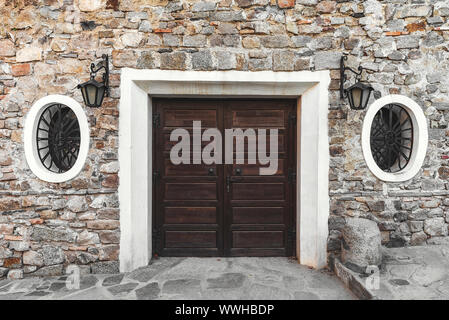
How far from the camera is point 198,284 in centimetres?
275

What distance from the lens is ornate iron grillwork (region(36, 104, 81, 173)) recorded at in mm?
3068

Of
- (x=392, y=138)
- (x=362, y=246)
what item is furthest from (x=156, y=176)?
(x=392, y=138)

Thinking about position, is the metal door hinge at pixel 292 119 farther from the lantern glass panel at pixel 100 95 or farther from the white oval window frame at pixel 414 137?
the lantern glass panel at pixel 100 95

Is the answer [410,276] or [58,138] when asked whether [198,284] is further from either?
[58,138]

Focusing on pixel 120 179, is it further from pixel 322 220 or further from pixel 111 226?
pixel 322 220

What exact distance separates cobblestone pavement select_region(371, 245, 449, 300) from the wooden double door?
1134 millimetres

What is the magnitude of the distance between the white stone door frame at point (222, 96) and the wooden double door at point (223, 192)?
148mm

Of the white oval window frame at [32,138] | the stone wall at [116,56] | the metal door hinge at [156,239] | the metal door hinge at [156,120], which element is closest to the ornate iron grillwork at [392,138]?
the stone wall at [116,56]

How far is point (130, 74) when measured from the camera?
2.96m

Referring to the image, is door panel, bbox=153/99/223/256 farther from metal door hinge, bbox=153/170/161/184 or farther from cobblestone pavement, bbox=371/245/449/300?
cobblestone pavement, bbox=371/245/449/300

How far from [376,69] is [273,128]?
54.5 inches

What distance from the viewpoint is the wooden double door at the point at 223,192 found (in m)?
3.31

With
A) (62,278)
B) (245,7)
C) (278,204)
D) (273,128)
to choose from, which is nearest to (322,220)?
(278,204)

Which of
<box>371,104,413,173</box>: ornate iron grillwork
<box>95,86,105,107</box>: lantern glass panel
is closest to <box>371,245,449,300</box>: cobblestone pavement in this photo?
<box>371,104,413,173</box>: ornate iron grillwork
